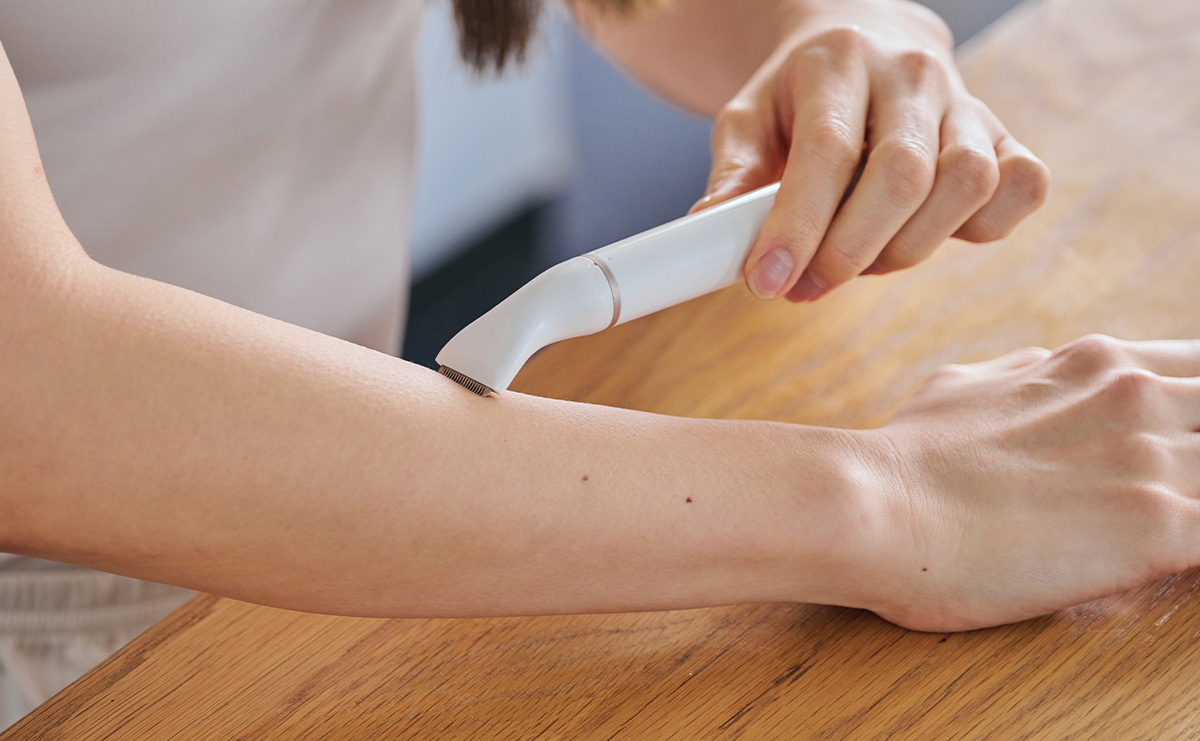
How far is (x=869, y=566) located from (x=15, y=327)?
39cm

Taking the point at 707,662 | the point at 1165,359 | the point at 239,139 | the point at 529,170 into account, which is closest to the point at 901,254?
the point at 1165,359

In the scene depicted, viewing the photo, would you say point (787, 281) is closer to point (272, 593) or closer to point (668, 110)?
point (272, 593)

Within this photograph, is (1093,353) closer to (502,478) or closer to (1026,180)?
(1026,180)

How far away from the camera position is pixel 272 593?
0.43 m

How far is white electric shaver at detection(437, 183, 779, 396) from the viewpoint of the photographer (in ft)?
1.51

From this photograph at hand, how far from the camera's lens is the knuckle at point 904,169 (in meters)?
0.55

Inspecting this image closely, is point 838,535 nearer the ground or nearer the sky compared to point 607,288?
nearer the ground

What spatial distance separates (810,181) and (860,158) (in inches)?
2.0

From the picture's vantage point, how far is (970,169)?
563 mm

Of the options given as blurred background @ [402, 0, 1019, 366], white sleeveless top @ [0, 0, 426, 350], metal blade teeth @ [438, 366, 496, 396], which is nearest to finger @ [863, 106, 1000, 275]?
metal blade teeth @ [438, 366, 496, 396]

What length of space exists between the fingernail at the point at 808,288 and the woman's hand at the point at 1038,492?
0.30 ft

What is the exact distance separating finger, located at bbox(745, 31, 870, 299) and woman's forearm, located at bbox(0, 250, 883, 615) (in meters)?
0.10

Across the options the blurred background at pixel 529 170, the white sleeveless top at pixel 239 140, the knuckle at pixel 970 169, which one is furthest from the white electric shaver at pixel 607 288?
the blurred background at pixel 529 170

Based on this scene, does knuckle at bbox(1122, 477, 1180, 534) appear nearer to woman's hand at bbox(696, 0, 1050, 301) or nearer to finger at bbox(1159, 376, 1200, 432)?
finger at bbox(1159, 376, 1200, 432)
